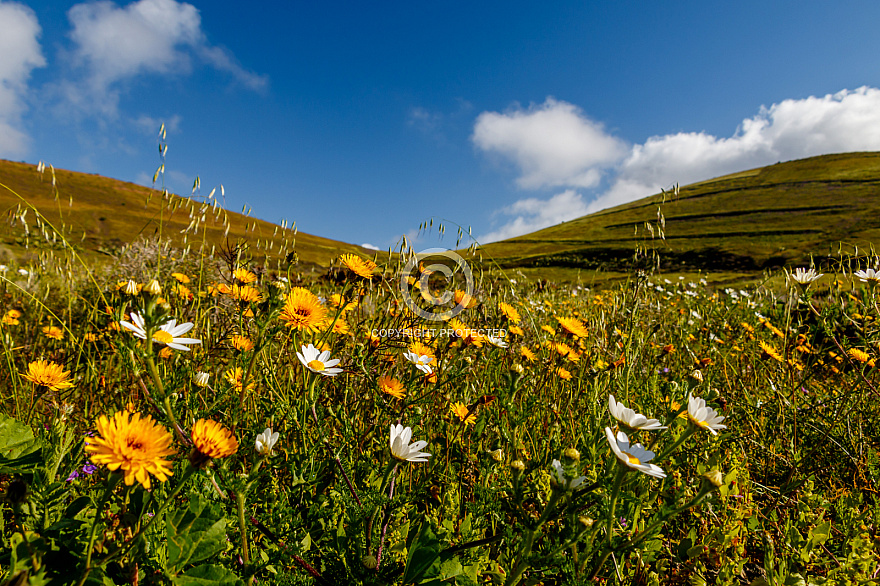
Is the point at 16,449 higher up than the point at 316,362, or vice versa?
the point at 316,362

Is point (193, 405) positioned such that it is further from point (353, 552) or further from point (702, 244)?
point (702, 244)

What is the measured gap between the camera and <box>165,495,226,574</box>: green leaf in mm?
773

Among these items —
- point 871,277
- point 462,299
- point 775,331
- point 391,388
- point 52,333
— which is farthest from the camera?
point 775,331

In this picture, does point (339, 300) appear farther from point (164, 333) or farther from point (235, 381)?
point (164, 333)

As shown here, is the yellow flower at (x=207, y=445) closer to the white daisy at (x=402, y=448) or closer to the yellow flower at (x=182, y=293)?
the white daisy at (x=402, y=448)

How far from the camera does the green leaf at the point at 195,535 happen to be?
0.77 meters

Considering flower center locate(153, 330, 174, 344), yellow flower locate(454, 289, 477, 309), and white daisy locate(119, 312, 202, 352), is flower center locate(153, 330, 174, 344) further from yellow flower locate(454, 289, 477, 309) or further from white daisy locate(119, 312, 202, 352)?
yellow flower locate(454, 289, 477, 309)

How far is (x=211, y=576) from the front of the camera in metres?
0.79

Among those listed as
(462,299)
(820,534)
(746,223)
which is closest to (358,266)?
(462,299)

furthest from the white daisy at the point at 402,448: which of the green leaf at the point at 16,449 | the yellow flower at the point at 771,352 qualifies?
the yellow flower at the point at 771,352

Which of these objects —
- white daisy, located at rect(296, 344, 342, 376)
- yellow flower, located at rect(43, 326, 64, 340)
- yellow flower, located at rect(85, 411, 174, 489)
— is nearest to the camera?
yellow flower, located at rect(85, 411, 174, 489)

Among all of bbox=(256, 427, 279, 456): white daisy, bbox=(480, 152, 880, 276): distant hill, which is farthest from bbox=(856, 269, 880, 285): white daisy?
bbox=(480, 152, 880, 276): distant hill

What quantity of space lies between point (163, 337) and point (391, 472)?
0.65 meters

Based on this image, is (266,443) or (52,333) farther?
(52,333)
